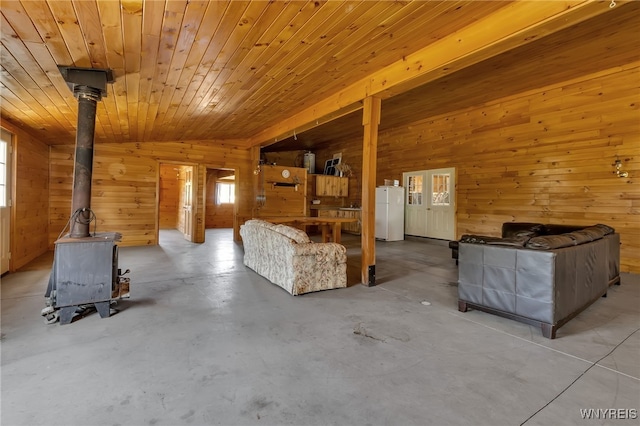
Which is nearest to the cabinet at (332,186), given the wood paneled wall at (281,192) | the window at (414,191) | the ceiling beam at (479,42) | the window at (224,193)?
the wood paneled wall at (281,192)

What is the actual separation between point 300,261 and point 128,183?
5.63m

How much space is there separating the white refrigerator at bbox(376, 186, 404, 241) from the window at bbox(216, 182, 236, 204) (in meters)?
6.20

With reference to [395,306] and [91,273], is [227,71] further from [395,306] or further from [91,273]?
[395,306]

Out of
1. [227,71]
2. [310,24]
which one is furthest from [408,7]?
[227,71]

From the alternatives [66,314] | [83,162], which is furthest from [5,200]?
[66,314]

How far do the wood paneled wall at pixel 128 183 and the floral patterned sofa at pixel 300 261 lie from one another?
443 cm

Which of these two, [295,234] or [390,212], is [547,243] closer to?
[295,234]

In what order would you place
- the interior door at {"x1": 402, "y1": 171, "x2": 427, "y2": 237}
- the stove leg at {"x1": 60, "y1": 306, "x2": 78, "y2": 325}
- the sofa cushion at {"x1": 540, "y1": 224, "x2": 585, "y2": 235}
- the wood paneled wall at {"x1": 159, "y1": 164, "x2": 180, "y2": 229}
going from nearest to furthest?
1. the stove leg at {"x1": 60, "y1": 306, "x2": 78, "y2": 325}
2. the sofa cushion at {"x1": 540, "y1": 224, "x2": 585, "y2": 235}
3. the interior door at {"x1": 402, "y1": 171, "x2": 427, "y2": 237}
4. the wood paneled wall at {"x1": 159, "y1": 164, "x2": 180, "y2": 229}

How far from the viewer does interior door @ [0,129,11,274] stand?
12.8ft

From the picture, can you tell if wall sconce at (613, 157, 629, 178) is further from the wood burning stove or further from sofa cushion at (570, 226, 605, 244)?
the wood burning stove

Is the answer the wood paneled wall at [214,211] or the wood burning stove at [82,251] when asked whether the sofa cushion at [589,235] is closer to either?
the wood burning stove at [82,251]

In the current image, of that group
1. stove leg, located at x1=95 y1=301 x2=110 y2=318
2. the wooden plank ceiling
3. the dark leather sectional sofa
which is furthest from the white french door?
stove leg, located at x1=95 y1=301 x2=110 y2=318

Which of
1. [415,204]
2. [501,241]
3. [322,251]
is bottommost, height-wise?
[322,251]

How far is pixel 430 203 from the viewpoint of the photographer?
7910 millimetres
